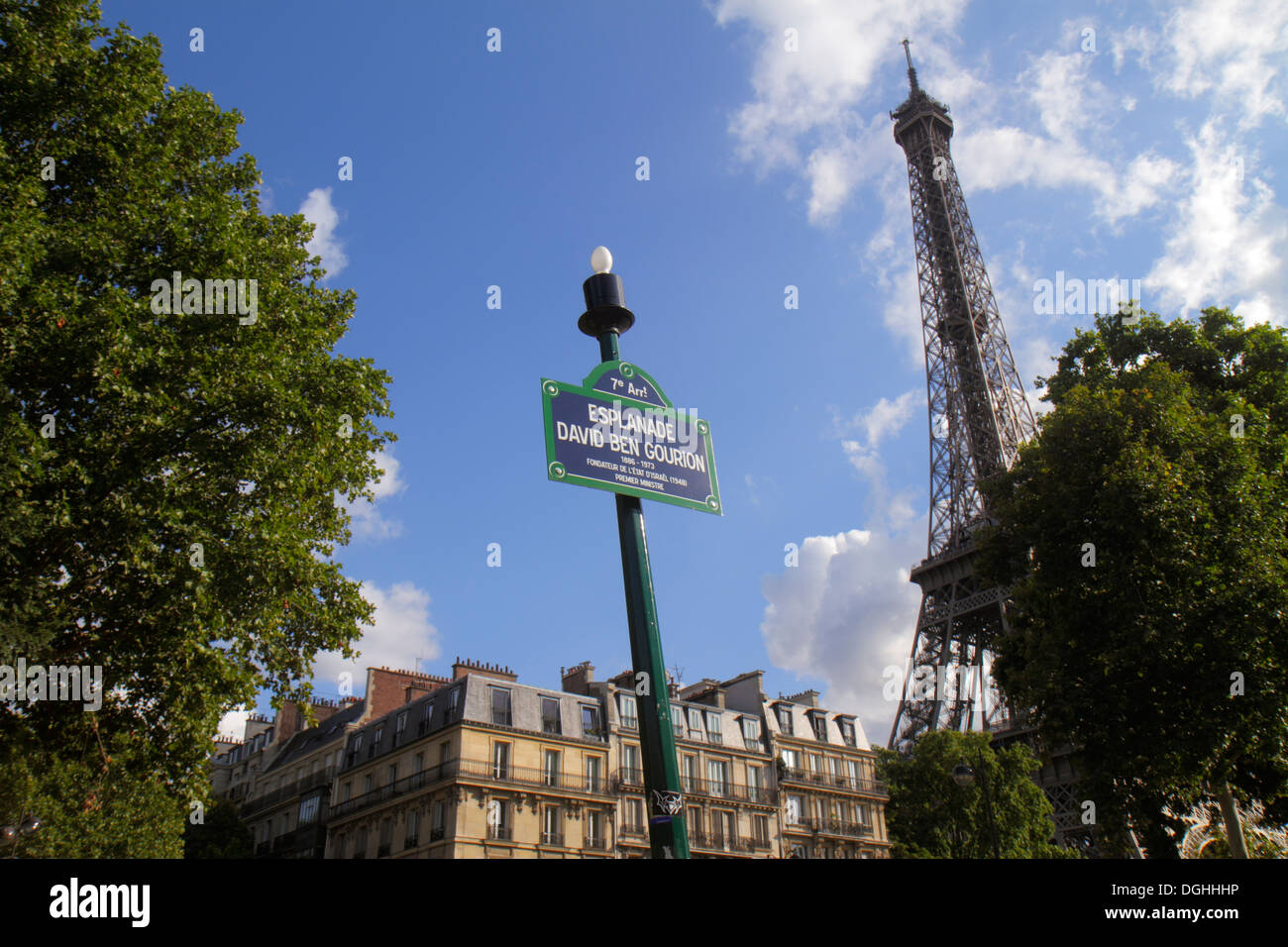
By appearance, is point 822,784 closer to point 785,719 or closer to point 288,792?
point 785,719

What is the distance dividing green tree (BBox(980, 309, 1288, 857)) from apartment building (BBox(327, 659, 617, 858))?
23.2m

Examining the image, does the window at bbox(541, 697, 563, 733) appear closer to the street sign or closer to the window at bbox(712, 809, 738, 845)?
the window at bbox(712, 809, 738, 845)

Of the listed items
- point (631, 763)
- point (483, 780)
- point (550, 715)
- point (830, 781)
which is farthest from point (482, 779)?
point (830, 781)

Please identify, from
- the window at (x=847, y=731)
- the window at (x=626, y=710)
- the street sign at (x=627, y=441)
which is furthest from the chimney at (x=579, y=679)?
the street sign at (x=627, y=441)

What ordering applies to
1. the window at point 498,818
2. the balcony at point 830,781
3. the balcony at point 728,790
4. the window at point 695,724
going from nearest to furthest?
the window at point 498,818, the balcony at point 728,790, the window at point 695,724, the balcony at point 830,781

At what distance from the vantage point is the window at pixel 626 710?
136ft

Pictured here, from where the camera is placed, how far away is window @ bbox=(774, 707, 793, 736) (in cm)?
4734

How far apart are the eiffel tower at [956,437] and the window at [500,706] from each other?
95.7 ft

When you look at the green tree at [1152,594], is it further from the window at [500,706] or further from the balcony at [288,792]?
the balcony at [288,792]

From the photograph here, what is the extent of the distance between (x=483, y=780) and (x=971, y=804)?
23788 mm

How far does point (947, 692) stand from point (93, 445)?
58.6 meters

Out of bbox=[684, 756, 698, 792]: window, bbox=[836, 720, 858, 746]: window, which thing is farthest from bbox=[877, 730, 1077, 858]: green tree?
bbox=[684, 756, 698, 792]: window

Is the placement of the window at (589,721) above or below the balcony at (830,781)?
above
